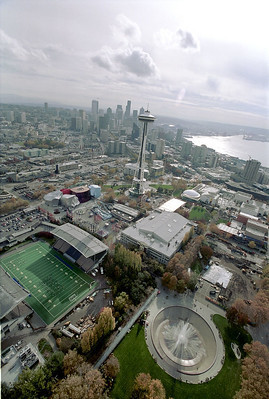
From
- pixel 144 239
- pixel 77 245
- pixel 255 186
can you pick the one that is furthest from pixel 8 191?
pixel 255 186

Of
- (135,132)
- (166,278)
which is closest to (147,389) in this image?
(166,278)

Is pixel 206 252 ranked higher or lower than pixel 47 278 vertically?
higher

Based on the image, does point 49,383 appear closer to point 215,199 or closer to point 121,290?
point 121,290

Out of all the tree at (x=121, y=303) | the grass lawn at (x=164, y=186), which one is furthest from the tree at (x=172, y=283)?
the grass lawn at (x=164, y=186)

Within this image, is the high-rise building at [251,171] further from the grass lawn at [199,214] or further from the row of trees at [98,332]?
the row of trees at [98,332]

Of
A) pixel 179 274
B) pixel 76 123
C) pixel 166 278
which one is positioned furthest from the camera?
pixel 76 123

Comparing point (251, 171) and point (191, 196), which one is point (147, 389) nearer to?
point (191, 196)
